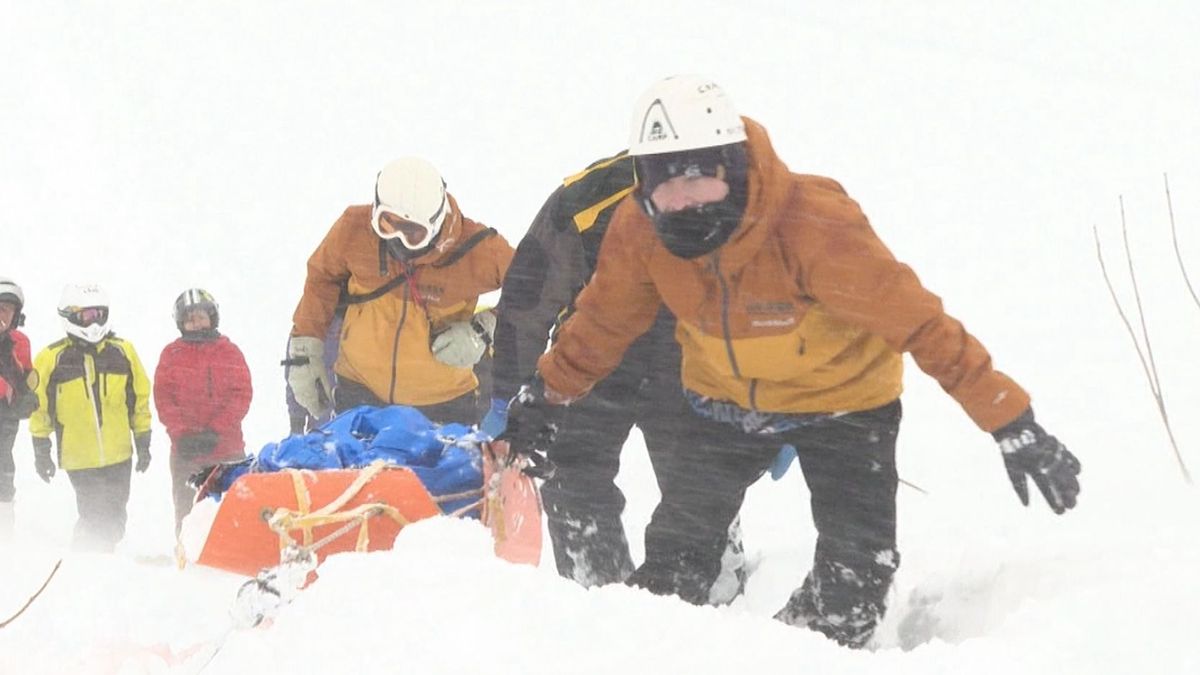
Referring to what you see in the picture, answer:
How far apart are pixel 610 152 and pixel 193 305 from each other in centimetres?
1472

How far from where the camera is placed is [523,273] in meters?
4.32

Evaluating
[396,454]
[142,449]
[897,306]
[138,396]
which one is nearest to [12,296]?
[138,396]

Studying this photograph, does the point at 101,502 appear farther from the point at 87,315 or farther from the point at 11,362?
the point at 87,315

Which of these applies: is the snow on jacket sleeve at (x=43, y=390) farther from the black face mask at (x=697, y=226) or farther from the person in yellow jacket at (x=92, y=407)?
A: the black face mask at (x=697, y=226)

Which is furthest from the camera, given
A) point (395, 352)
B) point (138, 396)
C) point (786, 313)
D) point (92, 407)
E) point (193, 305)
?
point (138, 396)

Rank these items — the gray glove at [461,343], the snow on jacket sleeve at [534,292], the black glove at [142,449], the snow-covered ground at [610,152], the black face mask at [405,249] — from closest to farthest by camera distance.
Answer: the snow-covered ground at [610,152]
the snow on jacket sleeve at [534,292]
the black face mask at [405,249]
the gray glove at [461,343]
the black glove at [142,449]

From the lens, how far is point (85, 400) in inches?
296

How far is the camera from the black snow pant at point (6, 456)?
25.3ft

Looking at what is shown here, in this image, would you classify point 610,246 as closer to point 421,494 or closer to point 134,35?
point 421,494

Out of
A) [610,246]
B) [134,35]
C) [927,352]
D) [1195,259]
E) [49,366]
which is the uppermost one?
[134,35]

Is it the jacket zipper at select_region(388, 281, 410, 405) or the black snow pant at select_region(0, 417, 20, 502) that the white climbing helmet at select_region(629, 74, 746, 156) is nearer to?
the jacket zipper at select_region(388, 281, 410, 405)

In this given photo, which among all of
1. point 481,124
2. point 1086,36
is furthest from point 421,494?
point 1086,36

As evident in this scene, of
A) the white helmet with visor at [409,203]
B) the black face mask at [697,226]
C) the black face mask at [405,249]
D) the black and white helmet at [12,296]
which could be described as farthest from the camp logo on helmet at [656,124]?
the black and white helmet at [12,296]

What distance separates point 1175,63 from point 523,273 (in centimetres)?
2083
